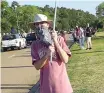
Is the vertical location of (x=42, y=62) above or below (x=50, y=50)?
below

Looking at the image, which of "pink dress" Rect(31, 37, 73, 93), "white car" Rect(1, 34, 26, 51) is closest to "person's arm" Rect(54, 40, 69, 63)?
"pink dress" Rect(31, 37, 73, 93)

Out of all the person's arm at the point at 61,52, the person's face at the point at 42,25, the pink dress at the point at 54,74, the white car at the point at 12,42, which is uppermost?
the person's face at the point at 42,25

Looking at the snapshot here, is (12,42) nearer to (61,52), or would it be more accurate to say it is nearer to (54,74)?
(54,74)

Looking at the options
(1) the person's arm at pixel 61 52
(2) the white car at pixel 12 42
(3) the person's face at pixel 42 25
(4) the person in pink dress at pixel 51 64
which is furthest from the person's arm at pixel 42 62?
(2) the white car at pixel 12 42

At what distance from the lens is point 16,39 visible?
35906mm

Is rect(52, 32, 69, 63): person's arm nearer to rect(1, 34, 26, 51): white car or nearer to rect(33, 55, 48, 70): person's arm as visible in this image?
rect(33, 55, 48, 70): person's arm

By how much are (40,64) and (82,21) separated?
15358 centimetres

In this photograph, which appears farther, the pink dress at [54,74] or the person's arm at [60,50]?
the pink dress at [54,74]

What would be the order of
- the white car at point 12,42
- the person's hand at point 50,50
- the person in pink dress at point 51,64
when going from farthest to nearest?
the white car at point 12,42, the person in pink dress at point 51,64, the person's hand at point 50,50

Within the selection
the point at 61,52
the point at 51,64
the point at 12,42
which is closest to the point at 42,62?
the point at 51,64

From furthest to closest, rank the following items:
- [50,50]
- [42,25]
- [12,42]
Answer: [12,42], [42,25], [50,50]

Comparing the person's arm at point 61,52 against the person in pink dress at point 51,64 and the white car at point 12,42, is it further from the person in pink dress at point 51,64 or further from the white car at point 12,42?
the white car at point 12,42

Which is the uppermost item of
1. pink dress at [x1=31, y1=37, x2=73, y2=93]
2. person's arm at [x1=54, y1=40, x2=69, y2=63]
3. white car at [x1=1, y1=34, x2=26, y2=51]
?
person's arm at [x1=54, y1=40, x2=69, y2=63]

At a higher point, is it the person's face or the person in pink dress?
the person's face
